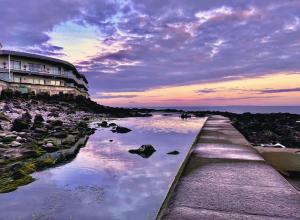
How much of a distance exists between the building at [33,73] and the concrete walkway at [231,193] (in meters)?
43.0

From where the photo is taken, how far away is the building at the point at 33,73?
53.6m

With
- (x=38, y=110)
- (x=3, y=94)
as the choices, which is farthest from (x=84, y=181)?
(x=3, y=94)

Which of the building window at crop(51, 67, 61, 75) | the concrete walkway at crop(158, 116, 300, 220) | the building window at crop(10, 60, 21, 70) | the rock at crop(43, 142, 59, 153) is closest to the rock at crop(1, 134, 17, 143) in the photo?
the rock at crop(43, 142, 59, 153)

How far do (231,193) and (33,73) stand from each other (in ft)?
198

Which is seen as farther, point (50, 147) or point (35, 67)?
point (35, 67)

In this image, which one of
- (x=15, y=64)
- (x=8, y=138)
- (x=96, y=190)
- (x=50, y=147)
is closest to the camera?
(x=96, y=190)

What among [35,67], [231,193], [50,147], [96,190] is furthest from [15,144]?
[35,67]

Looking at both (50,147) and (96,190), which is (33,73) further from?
(96,190)

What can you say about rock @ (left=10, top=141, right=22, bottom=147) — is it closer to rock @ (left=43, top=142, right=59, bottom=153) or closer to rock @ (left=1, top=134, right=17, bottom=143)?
rock @ (left=1, top=134, right=17, bottom=143)

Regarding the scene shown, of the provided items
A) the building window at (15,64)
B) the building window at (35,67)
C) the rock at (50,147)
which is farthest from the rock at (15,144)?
the building window at (35,67)

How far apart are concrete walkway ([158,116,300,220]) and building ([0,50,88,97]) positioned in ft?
141

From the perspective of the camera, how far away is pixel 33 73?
60.6m

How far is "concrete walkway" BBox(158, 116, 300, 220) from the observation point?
16.9ft

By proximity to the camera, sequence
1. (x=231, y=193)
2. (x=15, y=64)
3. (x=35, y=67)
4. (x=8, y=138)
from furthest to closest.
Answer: (x=35, y=67) → (x=15, y=64) → (x=8, y=138) → (x=231, y=193)
